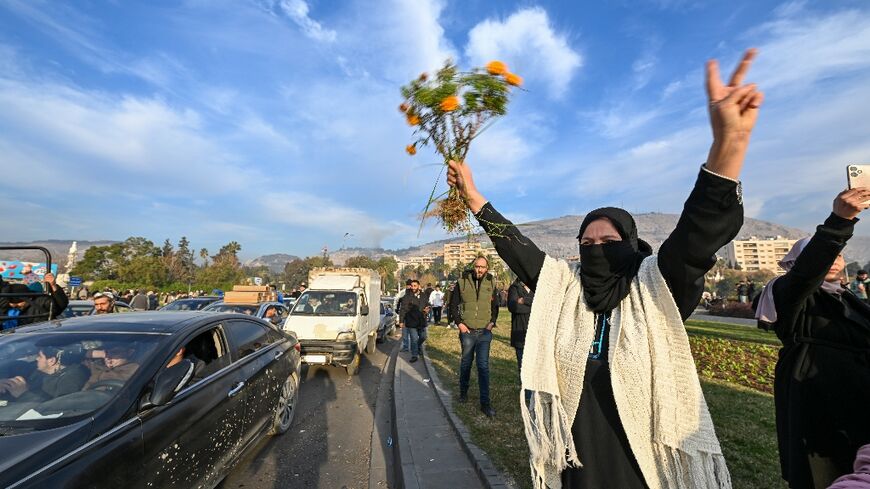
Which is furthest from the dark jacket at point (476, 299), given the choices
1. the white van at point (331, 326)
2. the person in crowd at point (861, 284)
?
the person in crowd at point (861, 284)

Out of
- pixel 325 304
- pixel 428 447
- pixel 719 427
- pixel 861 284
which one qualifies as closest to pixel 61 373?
pixel 428 447

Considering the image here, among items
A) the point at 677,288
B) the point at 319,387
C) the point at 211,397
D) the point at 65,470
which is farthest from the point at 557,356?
the point at 319,387

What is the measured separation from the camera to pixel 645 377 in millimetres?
1543

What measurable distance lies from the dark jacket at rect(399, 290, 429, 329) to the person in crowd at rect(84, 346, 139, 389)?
24.1 feet

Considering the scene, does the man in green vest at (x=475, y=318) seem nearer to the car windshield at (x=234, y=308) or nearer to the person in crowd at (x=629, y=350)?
the person in crowd at (x=629, y=350)

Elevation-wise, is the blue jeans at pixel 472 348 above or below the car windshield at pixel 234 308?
below

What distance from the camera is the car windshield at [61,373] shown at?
2.46m

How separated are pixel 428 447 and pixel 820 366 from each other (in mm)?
3524

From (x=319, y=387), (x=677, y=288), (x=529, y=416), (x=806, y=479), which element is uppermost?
(x=677, y=288)

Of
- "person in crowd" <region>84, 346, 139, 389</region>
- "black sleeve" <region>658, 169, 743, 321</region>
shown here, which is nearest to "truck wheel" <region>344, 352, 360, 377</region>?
"person in crowd" <region>84, 346, 139, 389</region>

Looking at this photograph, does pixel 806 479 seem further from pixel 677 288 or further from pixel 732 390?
pixel 732 390

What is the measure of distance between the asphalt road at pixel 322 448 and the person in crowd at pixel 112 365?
160cm

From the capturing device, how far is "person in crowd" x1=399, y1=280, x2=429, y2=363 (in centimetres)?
1012

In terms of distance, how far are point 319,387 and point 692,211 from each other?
309 inches
